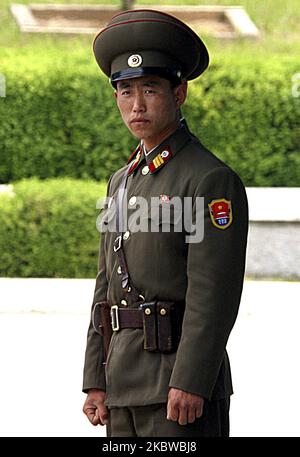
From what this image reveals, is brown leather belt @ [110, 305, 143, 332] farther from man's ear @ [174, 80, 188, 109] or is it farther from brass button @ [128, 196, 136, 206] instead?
man's ear @ [174, 80, 188, 109]

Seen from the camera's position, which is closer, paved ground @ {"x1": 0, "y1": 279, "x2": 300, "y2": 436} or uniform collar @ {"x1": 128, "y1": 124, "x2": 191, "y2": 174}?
uniform collar @ {"x1": 128, "y1": 124, "x2": 191, "y2": 174}

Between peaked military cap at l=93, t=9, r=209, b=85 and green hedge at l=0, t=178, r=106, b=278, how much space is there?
6.36 meters

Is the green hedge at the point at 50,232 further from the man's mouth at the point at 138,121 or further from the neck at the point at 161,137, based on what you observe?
the man's mouth at the point at 138,121

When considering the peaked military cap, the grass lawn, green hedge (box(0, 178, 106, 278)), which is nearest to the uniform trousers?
the peaked military cap

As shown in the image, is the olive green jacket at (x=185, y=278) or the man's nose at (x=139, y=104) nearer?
the olive green jacket at (x=185, y=278)

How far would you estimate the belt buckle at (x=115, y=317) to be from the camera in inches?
130

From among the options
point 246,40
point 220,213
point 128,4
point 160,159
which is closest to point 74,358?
point 160,159

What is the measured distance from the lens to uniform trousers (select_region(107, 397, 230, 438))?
3096mm

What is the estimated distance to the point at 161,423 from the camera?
10.2ft

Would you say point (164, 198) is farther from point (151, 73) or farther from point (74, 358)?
point (74, 358)

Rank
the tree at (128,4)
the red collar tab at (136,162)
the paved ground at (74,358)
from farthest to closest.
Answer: the tree at (128,4) < the paved ground at (74,358) < the red collar tab at (136,162)

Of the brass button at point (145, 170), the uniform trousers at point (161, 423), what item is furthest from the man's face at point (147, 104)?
the uniform trousers at point (161, 423)

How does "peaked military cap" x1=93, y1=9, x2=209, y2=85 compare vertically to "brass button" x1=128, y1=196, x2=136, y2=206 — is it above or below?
above

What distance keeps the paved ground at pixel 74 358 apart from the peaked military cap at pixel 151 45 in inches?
114
